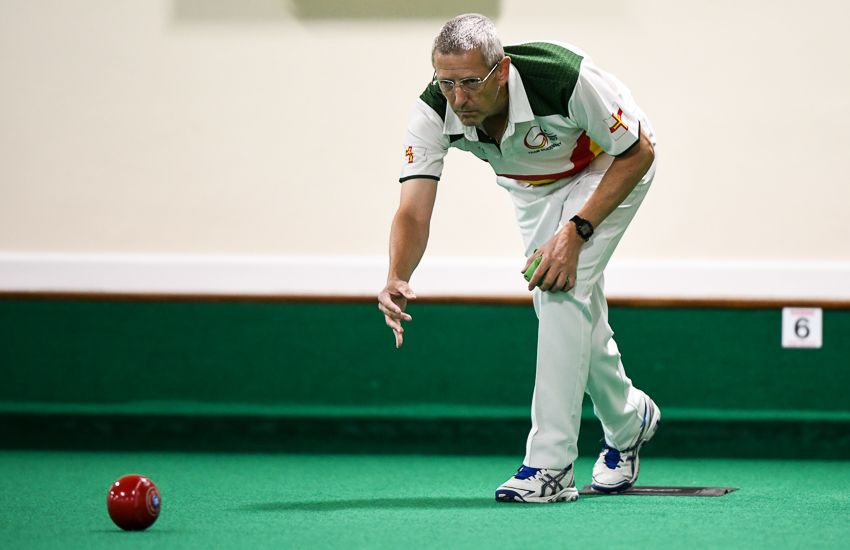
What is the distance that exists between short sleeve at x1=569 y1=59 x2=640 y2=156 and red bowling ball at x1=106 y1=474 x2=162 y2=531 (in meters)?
1.21

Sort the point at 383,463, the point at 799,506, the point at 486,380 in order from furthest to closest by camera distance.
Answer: the point at 486,380 < the point at 383,463 < the point at 799,506

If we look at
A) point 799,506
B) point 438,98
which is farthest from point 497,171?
point 799,506

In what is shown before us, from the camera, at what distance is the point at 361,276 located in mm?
4242

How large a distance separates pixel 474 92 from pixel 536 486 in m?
0.89

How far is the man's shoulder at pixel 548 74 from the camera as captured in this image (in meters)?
2.58

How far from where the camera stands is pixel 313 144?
14.3 ft

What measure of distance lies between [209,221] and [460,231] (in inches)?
36.3

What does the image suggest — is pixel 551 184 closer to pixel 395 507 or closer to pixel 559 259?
pixel 559 259

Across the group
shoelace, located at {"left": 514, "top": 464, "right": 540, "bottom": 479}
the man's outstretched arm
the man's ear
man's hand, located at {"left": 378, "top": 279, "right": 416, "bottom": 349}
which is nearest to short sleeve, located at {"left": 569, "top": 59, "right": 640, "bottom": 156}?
the man's ear

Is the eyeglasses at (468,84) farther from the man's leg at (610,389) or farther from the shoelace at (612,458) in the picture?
the shoelace at (612,458)

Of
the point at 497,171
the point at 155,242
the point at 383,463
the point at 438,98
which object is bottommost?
the point at 383,463

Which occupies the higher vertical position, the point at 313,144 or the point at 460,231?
the point at 313,144

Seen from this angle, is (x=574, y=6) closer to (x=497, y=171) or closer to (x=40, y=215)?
(x=497, y=171)

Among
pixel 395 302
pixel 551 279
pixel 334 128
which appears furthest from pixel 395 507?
pixel 334 128
